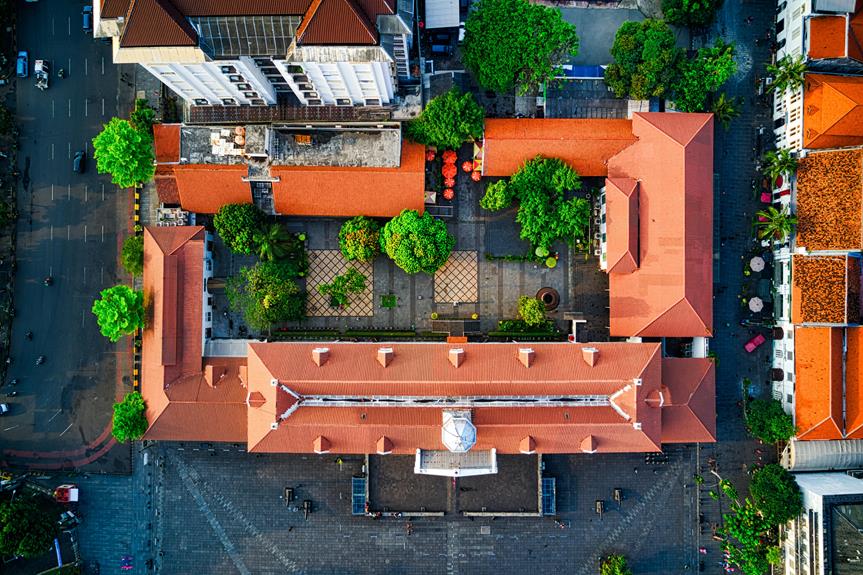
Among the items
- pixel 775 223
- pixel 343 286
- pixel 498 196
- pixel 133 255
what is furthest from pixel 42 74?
pixel 775 223

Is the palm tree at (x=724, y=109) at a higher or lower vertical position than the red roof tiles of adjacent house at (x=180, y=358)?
higher

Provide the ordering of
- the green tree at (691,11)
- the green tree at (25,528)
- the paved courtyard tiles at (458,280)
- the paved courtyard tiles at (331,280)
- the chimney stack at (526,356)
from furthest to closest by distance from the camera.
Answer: the paved courtyard tiles at (458,280)
the paved courtyard tiles at (331,280)
the green tree at (691,11)
the green tree at (25,528)
the chimney stack at (526,356)

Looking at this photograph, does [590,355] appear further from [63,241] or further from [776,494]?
[63,241]

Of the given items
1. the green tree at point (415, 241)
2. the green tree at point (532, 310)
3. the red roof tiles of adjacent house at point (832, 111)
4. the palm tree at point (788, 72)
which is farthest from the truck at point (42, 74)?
the red roof tiles of adjacent house at point (832, 111)

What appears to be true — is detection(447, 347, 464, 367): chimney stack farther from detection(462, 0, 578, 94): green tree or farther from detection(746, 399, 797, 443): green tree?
detection(746, 399, 797, 443): green tree

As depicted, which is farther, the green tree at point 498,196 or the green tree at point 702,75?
the green tree at point 498,196

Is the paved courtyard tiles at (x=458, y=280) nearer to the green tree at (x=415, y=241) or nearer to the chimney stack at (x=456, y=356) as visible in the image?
the green tree at (x=415, y=241)
